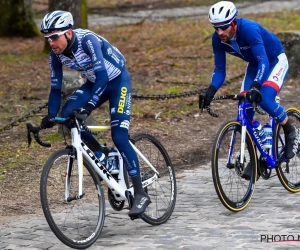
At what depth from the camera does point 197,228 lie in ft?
23.1

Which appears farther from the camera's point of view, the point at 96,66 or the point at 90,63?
the point at 90,63

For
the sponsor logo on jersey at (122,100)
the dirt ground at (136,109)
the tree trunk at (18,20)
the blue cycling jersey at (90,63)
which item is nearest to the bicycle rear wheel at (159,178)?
the sponsor logo on jersey at (122,100)

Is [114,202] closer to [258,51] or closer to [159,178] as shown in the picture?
[159,178]

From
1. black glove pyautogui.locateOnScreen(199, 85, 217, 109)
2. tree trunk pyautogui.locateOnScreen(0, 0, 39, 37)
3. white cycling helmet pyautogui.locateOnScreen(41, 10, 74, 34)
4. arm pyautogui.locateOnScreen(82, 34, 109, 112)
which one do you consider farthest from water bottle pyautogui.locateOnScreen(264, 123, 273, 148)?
tree trunk pyautogui.locateOnScreen(0, 0, 39, 37)

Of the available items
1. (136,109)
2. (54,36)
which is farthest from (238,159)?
(136,109)

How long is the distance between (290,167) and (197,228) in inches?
77.7

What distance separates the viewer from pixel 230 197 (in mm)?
7688

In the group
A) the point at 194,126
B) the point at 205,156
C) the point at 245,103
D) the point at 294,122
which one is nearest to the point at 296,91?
the point at 194,126

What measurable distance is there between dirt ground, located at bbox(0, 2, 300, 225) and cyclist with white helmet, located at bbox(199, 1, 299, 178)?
193 centimetres

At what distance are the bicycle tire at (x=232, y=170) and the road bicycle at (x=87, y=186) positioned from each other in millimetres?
504

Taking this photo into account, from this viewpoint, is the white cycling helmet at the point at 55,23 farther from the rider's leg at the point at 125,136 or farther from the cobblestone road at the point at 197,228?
the cobblestone road at the point at 197,228

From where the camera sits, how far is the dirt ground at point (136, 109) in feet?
29.8

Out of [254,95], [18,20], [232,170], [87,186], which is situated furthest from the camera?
[18,20]

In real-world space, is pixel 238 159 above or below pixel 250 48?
below
